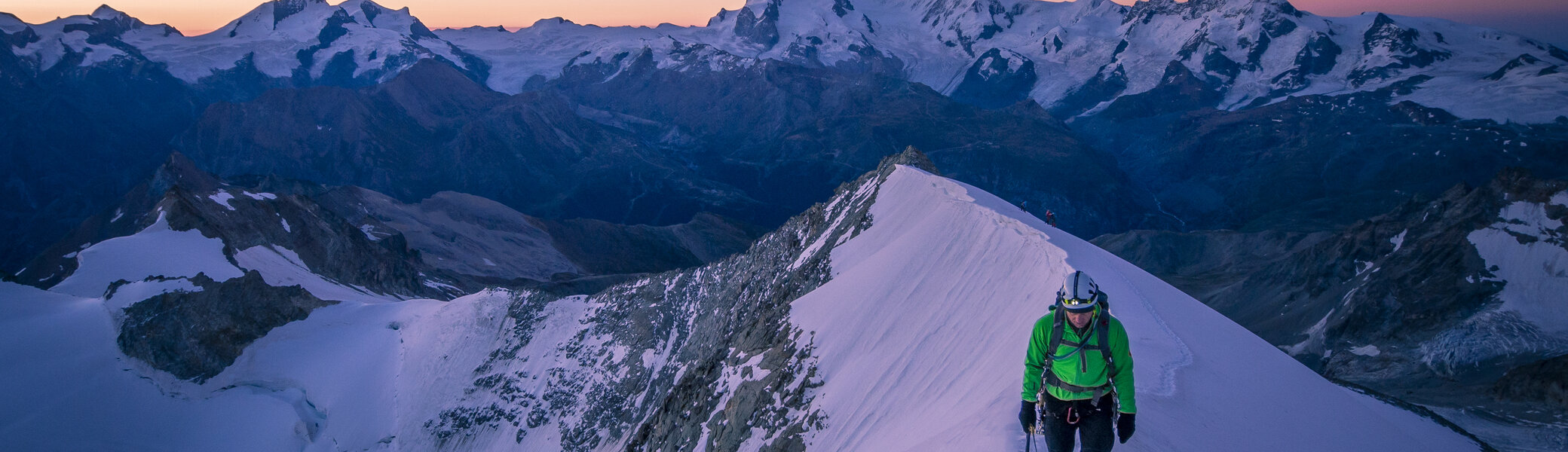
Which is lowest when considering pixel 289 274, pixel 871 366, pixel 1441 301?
pixel 1441 301

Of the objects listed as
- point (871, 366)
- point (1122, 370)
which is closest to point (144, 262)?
point (871, 366)

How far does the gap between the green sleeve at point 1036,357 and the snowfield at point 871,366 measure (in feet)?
5.14

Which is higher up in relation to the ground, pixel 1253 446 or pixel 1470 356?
pixel 1253 446

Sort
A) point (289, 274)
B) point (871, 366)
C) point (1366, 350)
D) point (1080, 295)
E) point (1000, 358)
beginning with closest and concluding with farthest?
point (1080, 295)
point (1000, 358)
point (871, 366)
point (1366, 350)
point (289, 274)

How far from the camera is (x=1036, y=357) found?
10.4 m

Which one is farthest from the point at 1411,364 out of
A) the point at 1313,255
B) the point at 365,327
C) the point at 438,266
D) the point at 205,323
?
the point at 438,266

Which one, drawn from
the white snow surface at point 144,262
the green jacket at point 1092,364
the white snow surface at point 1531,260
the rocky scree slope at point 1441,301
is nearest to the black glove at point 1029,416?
the green jacket at point 1092,364

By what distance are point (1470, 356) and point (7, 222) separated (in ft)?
705

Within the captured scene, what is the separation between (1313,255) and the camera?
67875 mm

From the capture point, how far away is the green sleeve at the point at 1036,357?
1034 cm

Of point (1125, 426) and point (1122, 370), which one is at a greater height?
point (1122, 370)

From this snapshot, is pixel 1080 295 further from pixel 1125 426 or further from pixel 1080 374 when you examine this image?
pixel 1125 426

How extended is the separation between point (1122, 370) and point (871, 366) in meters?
11.9

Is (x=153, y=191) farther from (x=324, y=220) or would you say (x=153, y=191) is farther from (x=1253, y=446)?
(x=1253, y=446)
